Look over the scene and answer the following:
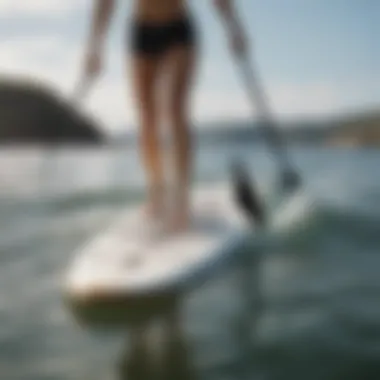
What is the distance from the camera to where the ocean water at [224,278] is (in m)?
1.09

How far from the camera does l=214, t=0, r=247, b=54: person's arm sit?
1161 mm

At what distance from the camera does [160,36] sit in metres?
1.14

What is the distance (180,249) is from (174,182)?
101 mm

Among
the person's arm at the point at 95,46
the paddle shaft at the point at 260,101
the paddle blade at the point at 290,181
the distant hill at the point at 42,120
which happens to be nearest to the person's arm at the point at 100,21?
the person's arm at the point at 95,46

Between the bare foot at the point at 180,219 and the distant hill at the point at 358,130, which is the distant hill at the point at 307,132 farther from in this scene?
the bare foot at the point at 180,219

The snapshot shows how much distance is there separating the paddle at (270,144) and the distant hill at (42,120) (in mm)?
226

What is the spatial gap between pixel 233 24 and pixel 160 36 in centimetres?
12

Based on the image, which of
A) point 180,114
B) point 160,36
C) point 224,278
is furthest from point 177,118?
point 224,278

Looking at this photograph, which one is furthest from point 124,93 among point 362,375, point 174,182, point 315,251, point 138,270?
point 362,375

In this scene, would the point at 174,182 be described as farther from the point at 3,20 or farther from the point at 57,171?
the point at 3,20

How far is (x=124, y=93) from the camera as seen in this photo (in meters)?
1.15

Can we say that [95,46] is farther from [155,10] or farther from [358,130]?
[358,130]

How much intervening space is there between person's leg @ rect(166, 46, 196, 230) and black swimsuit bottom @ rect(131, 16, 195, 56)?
1 cm

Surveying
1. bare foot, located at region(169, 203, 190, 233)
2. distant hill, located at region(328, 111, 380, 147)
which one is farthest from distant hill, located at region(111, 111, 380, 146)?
bare foot, located at region(169, 203, 190, 233)
